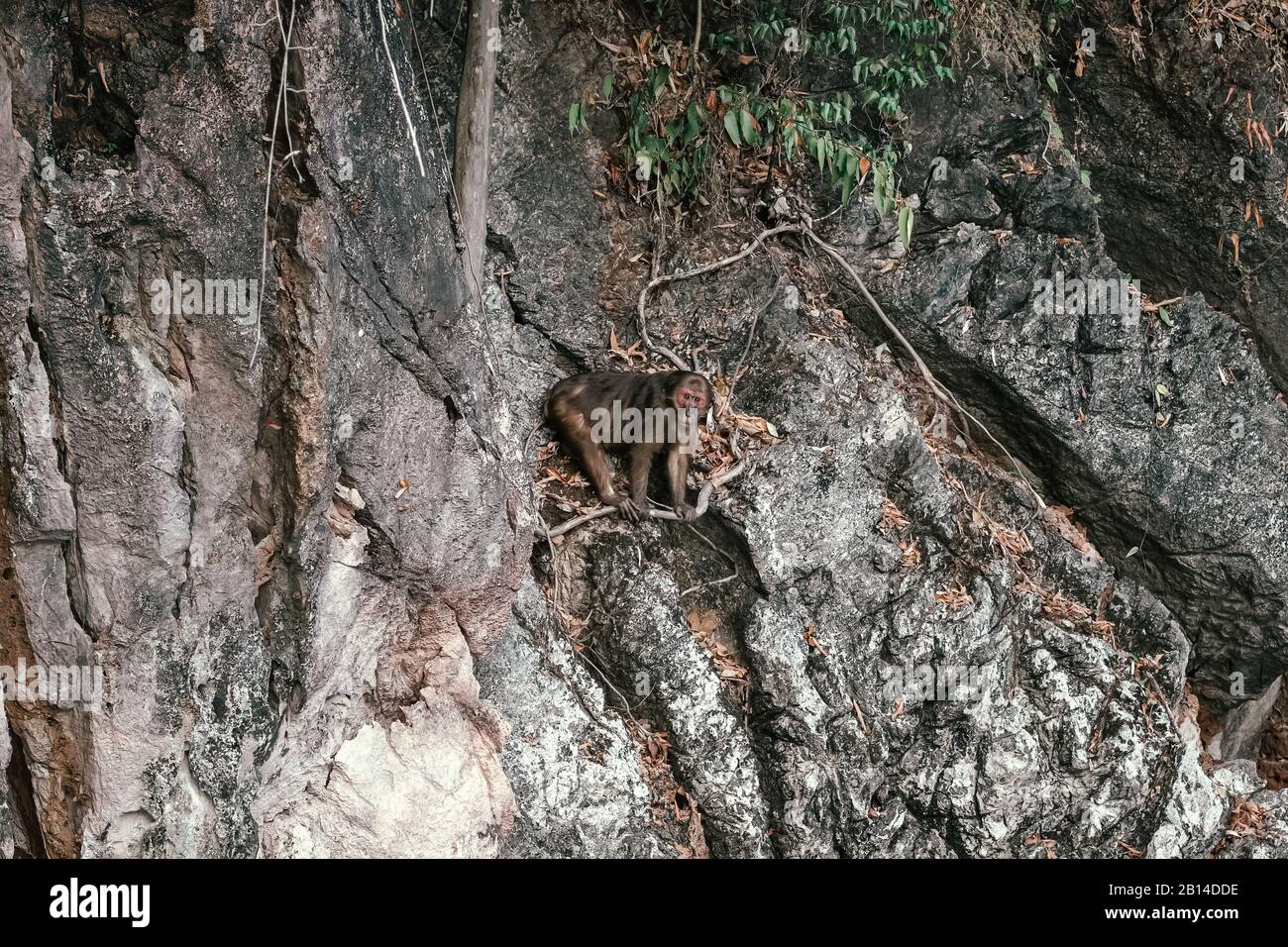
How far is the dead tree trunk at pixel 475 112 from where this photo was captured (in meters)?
5.94

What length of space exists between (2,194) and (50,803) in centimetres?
214

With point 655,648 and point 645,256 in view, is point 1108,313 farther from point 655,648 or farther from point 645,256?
point 655,648

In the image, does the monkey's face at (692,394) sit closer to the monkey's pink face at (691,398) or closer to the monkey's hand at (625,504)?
the monkey's pink face at (691,398)

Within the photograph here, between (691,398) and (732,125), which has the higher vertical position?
(732,125)

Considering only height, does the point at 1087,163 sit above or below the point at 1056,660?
above

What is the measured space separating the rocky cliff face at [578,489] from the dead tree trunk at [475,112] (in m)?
0.31

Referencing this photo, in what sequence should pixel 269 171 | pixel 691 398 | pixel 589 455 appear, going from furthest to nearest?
1. pixel 589 455
2. pixel 691 398
3. pixel 269 171

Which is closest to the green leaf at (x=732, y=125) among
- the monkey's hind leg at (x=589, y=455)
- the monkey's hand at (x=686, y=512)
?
the monkey's hind leg at (x=589, y=455)

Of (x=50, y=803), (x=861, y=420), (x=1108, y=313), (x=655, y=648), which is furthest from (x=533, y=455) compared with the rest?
(x=1108, y=313)

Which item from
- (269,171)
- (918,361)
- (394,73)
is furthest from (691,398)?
(269,171)

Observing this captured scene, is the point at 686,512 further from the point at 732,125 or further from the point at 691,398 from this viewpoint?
the point at 732,125

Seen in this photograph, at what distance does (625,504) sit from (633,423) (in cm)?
45

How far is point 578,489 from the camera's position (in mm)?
6660

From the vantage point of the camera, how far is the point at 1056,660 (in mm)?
7031
